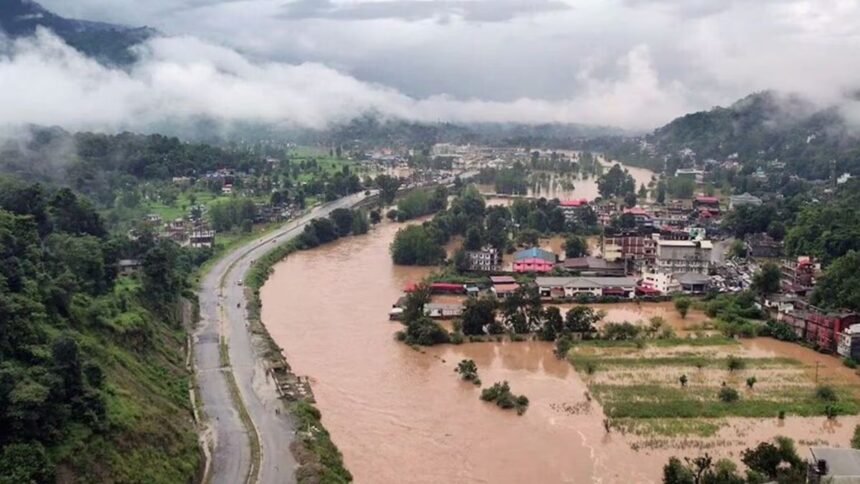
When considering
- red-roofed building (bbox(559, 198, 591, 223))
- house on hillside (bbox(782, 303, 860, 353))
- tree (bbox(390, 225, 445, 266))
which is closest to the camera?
house on hillside (bbox(782, 303, 860, 353))

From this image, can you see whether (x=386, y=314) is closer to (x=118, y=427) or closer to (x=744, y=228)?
(x=118, y=427)

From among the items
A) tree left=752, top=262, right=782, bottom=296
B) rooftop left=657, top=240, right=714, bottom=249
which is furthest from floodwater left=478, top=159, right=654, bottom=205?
tree left=752, top=262, right=782, bottom=296

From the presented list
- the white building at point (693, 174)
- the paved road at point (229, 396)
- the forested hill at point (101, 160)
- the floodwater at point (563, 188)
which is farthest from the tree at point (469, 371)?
the white building at point (693, 174)

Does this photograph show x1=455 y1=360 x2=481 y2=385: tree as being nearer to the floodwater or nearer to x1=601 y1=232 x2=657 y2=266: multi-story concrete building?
x1=601 y1=232 x2=657 y2=266: multi-story concrete building

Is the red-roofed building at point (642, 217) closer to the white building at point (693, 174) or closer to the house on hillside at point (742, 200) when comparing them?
the house on hillside at point (742, 200)

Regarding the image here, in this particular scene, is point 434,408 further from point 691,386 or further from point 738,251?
point 738,251

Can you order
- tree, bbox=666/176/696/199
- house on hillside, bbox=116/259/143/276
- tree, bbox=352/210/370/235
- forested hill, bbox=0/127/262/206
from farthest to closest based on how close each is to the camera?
tree, bbox=666/176/696/199 → tree, bbox=352/210/370/235 → forested hill, bbox=0/127/262/206 → house on hillside, bbox=116/259/143/276

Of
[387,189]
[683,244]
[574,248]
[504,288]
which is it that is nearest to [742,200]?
[683,244]
